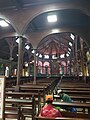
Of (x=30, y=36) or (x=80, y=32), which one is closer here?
(x=80, y=32)

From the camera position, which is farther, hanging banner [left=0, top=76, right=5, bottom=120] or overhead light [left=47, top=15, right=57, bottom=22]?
overhead light [left=47, top=15, right=57, bottom=22]

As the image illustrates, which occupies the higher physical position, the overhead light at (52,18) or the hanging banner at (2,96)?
the overhead light at (52,18)

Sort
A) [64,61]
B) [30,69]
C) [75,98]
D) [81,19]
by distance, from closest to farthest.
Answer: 1. [75,98]
2. [81,19]
3. [30,69]
4. [64,61]

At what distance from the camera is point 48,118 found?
1855 mm

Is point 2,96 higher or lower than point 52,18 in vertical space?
lower

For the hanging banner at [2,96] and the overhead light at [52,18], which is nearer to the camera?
the hanging banner at [2,96]

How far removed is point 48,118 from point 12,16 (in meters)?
6.45

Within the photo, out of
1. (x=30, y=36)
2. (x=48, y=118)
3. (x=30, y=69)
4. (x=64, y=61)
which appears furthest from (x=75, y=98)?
(x=64, y=61)

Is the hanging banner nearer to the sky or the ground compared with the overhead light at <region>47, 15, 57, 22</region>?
nearer to the ground

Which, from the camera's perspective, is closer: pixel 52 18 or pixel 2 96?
pixel 2 96

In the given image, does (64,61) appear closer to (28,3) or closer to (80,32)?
(80,32)

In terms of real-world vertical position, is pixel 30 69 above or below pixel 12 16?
below

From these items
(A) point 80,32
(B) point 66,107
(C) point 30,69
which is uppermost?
(A) point 80,32

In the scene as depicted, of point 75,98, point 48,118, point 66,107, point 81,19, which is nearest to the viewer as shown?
point 48,118
